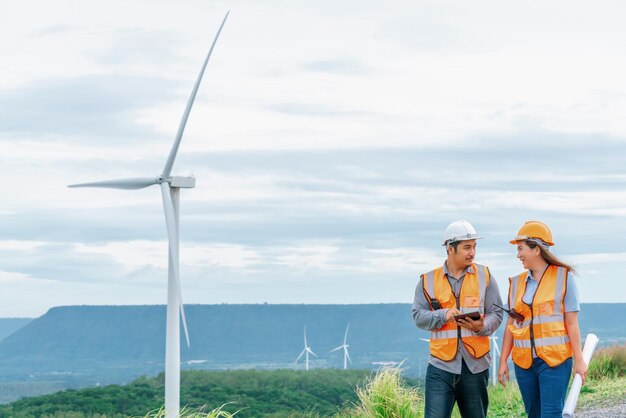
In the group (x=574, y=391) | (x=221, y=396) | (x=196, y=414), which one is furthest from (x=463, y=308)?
(x=221, y=396)

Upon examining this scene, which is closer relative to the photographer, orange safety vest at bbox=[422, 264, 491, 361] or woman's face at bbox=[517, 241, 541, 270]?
orange safety vest at bbox=[422, 264, 491, 361]

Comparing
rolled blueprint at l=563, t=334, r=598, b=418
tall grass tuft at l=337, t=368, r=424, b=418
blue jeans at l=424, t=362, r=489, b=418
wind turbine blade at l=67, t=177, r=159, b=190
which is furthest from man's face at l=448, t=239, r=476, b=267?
wind turbine blade at l=67, t=177, r=159, b=190

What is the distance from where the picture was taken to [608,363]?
21281 millimetres

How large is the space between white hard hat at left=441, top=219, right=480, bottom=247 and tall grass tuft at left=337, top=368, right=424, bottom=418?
21.1ft

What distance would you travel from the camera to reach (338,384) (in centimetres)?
12294

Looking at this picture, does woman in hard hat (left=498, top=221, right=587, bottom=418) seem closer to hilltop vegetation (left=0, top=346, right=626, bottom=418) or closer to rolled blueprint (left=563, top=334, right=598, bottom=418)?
rolled blueprint (left=563, top=334, right=598, bottom=418)

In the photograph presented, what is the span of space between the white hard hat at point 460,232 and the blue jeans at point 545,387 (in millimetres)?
1227

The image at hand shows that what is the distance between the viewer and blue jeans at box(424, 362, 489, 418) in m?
9.54

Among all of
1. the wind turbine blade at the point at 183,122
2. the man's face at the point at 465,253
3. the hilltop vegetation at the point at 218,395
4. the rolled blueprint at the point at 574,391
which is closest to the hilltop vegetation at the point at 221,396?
the hilltop vegetation at the point at 218,395

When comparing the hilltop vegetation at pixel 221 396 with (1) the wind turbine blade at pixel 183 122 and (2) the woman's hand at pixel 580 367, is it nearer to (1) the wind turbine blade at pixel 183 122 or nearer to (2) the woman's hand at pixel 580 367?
(1) the wind turbine blade at pixel 183 122

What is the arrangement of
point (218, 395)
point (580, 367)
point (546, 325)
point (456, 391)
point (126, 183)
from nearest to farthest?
point (546, 325) < point (580, 367) < point (456, 391) < point (126, 183) < point (218, 395)

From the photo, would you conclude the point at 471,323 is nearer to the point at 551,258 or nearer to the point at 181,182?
the point at 551,258

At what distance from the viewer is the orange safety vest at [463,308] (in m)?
9.41

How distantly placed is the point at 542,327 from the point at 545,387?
518mm
